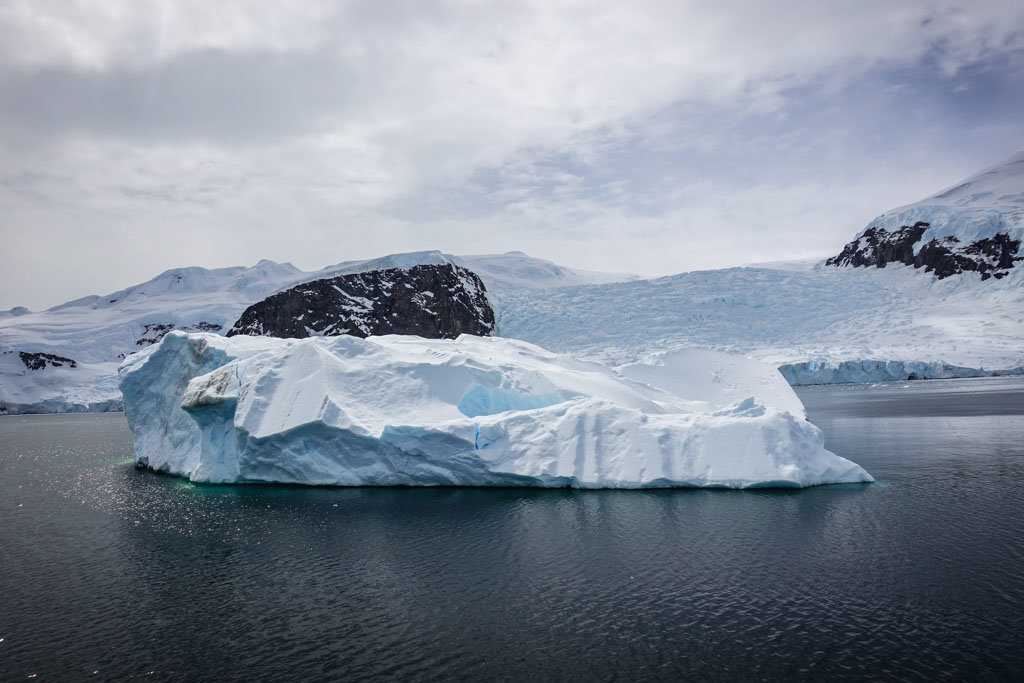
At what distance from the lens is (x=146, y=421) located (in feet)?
77.5

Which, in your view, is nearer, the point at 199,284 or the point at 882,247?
the point at 882,247

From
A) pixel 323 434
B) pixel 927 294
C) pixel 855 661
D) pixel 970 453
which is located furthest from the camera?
pixel 927 294

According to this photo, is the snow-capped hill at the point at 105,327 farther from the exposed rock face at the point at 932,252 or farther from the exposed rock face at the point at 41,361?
the exposed rock face at the point at 932,252

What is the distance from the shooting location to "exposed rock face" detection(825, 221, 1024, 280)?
6450cm

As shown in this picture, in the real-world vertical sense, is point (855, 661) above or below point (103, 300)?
below

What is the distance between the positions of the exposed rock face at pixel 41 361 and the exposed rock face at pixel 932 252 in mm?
90993

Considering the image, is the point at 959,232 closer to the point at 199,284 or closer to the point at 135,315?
the point at 135,315

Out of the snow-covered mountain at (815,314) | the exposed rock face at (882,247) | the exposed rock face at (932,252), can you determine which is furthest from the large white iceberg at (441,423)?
the exposed rock face at (882,247)

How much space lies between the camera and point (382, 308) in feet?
215

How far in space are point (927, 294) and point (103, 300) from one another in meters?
123

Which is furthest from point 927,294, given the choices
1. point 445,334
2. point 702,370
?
point 702,370

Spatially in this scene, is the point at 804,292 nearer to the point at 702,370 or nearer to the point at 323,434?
the point at 702,370

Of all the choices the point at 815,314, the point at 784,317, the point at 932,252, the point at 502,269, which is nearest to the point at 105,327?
the point at 502,269

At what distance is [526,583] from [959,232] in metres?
76.8
